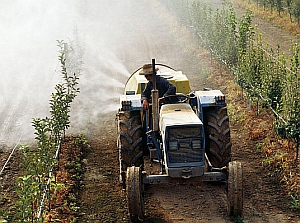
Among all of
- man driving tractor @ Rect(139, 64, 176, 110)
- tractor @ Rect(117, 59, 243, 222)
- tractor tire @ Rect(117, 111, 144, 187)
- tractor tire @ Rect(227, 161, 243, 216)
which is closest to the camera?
tractor tire @ Rect(227, 161, 243, 216)

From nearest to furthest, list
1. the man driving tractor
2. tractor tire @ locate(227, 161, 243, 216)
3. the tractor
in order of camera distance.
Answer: tractor tire @ locate(227, 161, 243, 216), the tractor, the man driving tractor

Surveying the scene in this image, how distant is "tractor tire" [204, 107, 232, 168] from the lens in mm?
10164

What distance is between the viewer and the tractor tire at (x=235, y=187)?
28.5 ft

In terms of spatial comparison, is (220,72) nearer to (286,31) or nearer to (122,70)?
(122,70)

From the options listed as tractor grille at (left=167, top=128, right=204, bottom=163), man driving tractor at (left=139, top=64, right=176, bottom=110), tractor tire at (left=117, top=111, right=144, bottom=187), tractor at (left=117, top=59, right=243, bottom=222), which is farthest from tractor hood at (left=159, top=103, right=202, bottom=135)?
tractor tire at (left=117, top=111, right=144, bottom=187)

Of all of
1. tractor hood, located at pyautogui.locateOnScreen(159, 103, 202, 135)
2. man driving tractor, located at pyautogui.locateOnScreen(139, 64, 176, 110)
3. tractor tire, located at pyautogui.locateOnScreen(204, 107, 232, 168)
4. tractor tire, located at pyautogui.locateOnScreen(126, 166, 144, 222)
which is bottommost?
tractor tire, located at pyautogui.locateOnScreen(126, 166, 144, 222)

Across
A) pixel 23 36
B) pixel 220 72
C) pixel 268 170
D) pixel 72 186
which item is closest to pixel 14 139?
pixel 72 186

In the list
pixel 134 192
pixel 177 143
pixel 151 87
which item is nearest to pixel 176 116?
pixel 177 143

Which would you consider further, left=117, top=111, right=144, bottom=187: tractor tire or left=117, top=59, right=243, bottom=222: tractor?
left=117, top=111, right=144, bottom=187: tractor tire

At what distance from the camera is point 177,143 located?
29.1 feet

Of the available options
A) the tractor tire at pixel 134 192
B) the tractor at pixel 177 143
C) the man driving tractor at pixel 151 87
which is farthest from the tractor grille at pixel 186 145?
the man driving tractor at pixel 151 87

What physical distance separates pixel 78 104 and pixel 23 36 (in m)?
13.7

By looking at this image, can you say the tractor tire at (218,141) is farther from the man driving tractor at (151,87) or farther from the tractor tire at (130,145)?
the tractor tire at (130,145)

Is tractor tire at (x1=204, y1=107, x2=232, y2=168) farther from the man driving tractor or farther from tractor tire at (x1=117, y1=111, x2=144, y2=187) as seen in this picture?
tractor tire at (x1=117, y1=111, x2=144, y2=187)
